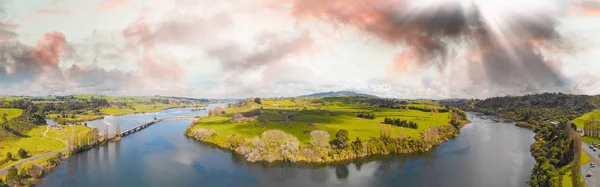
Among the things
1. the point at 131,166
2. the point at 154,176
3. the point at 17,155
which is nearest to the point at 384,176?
the point at 154,176

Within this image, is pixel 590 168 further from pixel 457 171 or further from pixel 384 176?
pixel 384 176

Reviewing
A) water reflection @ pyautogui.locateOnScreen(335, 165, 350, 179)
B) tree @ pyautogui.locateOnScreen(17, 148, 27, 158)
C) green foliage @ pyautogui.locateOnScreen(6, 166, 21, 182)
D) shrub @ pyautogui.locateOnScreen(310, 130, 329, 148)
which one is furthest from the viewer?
shrub @ pyautogui.locateOnScreen(310, 130, 329, 148)

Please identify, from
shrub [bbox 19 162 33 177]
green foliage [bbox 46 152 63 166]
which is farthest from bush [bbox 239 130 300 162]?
shrub [bbox 19 162 33 177]

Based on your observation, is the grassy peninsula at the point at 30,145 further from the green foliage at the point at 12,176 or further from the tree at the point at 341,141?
the tree at the point at 341,141

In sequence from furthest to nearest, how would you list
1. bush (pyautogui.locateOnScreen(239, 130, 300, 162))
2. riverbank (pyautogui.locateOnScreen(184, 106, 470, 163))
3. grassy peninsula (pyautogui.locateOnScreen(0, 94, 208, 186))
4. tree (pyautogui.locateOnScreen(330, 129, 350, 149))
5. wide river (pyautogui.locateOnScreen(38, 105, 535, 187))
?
tree (pyautogui.locateOnScreen(330, 129, 350, 149))
bush (pyautogui.locateOnScreen(239, 130, 300, 162))
riverbank (pyautogui.locateOnScreen(184, 106, 470, 163))
grassy peninsula (pyautogui.locateOnScreen(0, 94, 208, 186))
wide river (pyautogui.locateOnScreen(38, 105, 535, 187))

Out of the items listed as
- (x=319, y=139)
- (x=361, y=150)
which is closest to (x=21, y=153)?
(x=319, y=139)

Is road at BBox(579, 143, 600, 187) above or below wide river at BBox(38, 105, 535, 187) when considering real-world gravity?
above

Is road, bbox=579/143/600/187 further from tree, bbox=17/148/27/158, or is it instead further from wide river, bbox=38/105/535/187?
tree, bbox=17/148/27/158

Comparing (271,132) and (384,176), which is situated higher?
(271,132)

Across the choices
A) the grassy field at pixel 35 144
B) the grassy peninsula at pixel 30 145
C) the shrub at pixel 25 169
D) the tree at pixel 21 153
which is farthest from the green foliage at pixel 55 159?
the grassy field at pixel 35 144
